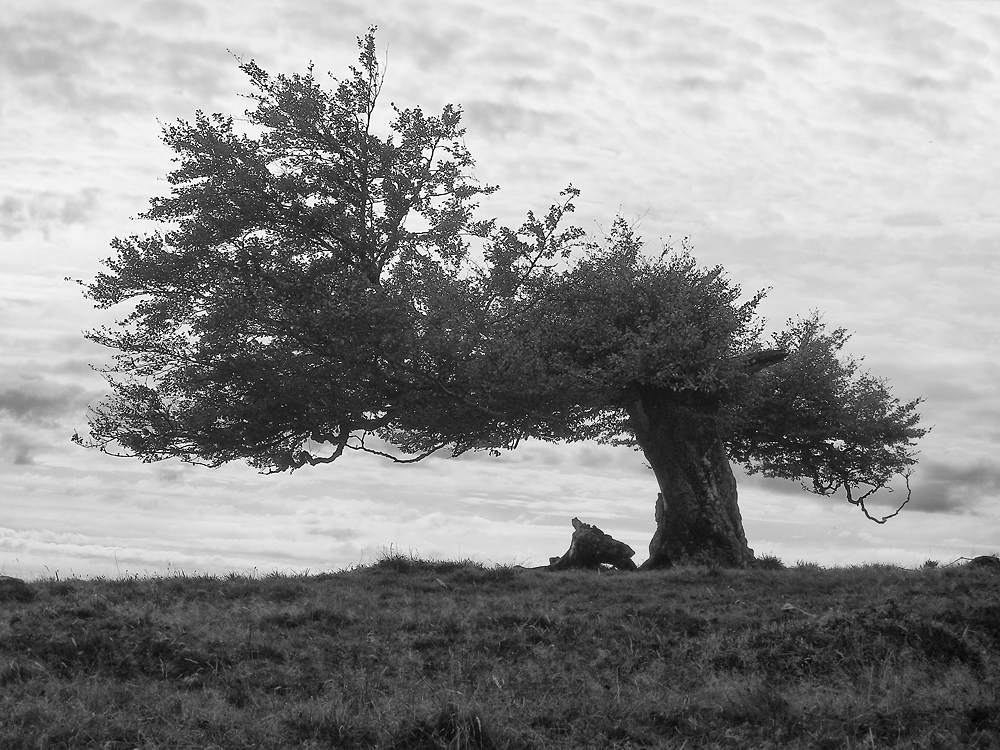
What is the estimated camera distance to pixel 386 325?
26656 millimetres

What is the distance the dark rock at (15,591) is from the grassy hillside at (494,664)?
1.44ft

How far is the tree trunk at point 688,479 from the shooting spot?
101 ft

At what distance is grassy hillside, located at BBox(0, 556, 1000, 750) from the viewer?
40.9 feet

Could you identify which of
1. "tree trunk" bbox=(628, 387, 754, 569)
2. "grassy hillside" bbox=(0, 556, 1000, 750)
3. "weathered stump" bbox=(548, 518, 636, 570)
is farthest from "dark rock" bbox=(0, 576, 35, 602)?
"tree trunk" bbox=(628, 387, 754, 569)

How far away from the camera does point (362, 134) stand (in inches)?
1206

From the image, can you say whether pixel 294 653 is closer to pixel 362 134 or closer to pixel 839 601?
pixel 839 601

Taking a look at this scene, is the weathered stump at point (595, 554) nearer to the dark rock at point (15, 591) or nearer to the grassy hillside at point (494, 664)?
the grassy hillside at point (494, 664)

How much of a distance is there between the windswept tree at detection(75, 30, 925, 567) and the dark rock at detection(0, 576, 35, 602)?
7590mm

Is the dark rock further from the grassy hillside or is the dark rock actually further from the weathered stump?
the weathered stump

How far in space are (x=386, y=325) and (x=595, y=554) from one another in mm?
11208

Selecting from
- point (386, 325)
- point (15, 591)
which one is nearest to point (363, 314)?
point (386, 325)

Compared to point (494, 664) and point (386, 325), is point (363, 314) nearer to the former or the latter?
point (386, 325)

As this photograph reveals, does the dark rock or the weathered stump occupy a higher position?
the weathered stump

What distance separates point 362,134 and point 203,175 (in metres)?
5.16
